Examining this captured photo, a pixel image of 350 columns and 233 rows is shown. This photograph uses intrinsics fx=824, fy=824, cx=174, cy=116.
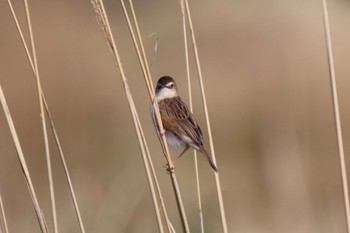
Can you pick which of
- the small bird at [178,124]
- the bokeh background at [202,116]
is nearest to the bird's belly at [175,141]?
the small bird at [178,124]

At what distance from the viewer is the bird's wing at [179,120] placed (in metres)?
3.60

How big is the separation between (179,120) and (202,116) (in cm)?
430

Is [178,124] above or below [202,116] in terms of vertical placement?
above

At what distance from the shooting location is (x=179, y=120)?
12.1 ft

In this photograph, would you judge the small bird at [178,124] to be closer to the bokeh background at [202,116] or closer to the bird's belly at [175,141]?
the bird's belly at [175,141]

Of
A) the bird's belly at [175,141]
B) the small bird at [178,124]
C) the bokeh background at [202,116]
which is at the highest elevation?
the small bird at [178,124]

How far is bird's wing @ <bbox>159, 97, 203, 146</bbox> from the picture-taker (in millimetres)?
3596

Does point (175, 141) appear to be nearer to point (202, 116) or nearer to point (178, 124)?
point (178, 124)

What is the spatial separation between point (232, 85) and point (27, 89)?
2.07 meters

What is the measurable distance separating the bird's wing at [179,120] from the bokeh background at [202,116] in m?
1.19

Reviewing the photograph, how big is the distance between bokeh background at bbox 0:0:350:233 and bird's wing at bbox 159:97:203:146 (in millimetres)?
1185

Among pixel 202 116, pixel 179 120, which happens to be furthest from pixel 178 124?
pixel 202 116

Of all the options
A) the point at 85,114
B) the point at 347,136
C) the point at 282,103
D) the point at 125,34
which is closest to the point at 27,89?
the point at 85,114

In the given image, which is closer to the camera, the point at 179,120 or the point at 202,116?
the point at 179,120
